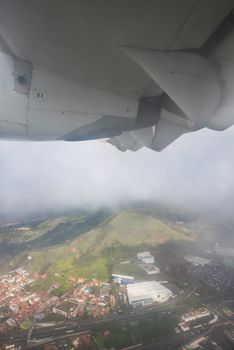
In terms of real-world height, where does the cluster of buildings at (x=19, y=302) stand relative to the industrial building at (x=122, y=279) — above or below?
below

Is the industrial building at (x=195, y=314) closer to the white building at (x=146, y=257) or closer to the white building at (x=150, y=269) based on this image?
the white building at (x=150, y=269)

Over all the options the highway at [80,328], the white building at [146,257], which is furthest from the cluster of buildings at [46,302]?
the white building at [146,257]

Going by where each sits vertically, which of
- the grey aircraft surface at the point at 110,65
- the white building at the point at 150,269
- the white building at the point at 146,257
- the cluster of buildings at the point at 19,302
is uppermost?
→ the grey aircraft surface at the point at 110,65

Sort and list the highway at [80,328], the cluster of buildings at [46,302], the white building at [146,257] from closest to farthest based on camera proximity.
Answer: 1. the highway at [80,328]
2. the cluster of buildings at [46,302]
3. the white building at [146,257]

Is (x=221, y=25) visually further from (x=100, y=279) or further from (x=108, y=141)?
(x=100, y=279)

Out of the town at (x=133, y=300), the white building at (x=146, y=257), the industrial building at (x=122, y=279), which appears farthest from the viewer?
the white building at (x=146, y=257)

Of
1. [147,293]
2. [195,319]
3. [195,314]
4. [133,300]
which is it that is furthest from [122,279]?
[195,319]

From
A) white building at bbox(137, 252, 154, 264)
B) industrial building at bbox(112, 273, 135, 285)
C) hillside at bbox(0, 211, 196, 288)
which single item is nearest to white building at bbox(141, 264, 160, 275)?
hillside at bbox(0, 211, 196, 288)
